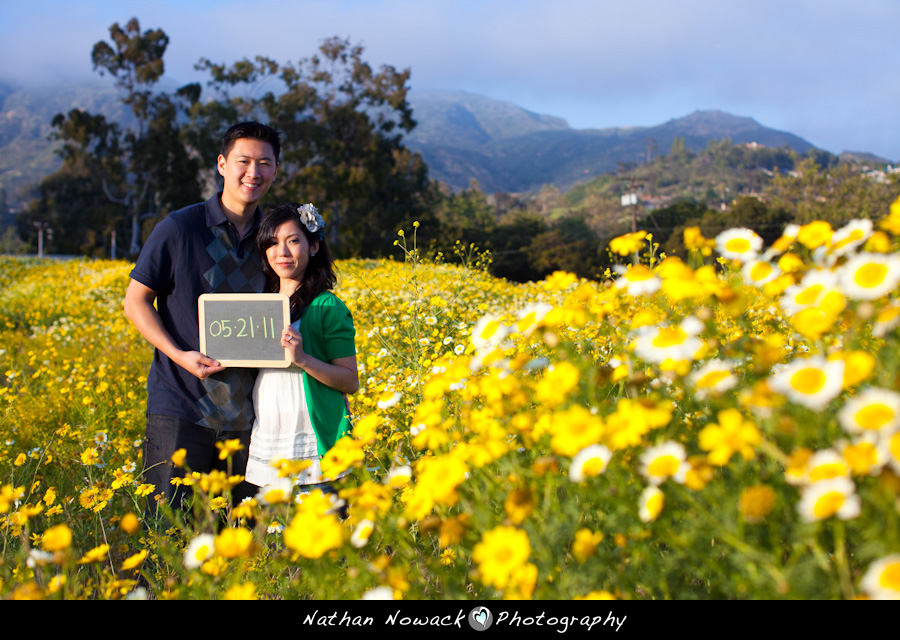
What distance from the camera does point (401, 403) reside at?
8.33ft

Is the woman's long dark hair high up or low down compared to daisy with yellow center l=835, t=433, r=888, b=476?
up

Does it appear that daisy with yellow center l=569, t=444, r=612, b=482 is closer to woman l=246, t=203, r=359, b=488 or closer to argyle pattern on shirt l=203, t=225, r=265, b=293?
Answer: woman l=246, t=203, r=359, b=488

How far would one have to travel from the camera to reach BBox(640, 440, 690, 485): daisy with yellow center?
3.26ft

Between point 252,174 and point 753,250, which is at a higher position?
point 252,174

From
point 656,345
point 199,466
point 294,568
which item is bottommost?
point 294,568

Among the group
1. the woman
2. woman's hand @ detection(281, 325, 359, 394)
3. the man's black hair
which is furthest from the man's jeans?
the man's black hair

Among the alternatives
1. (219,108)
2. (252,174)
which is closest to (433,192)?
(219,108)

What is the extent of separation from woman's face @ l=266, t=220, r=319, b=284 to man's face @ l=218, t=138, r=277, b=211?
0.21 metres

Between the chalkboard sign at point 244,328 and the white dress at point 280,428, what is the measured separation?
0.16 meters

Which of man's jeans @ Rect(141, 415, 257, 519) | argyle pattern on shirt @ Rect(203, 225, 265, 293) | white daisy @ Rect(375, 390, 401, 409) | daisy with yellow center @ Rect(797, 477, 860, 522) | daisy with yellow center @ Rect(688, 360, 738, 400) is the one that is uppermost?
argyle pattern on shirt @ Rect(203, 225, 265, 293)

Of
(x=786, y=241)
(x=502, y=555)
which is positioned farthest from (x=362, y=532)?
(x=786, y=241)

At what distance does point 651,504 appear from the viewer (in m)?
1.01
